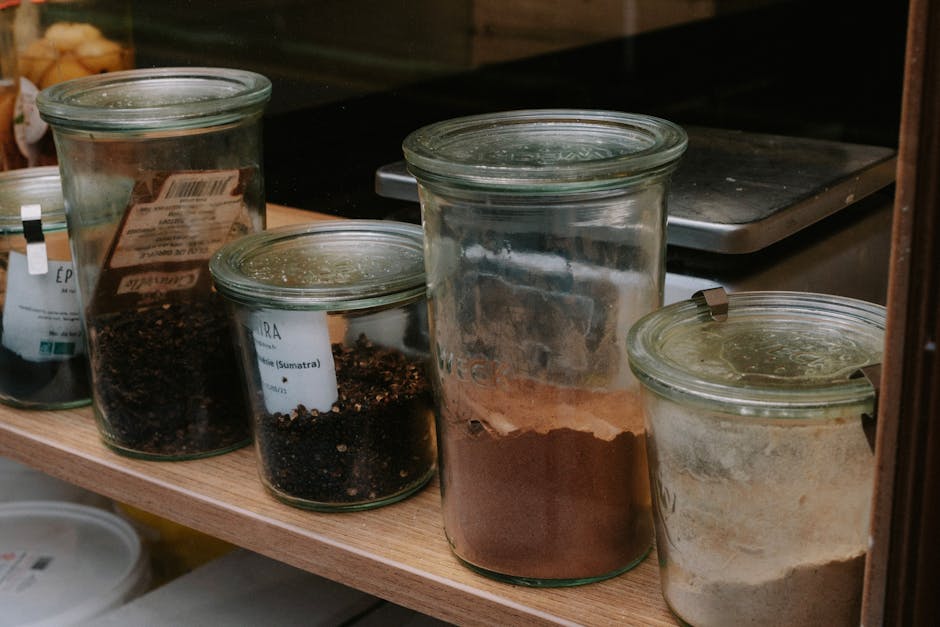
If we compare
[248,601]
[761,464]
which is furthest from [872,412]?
[248,601]

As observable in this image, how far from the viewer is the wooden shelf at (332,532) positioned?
23.6 inches

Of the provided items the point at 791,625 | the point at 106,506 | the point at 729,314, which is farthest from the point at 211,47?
the point at 791,625

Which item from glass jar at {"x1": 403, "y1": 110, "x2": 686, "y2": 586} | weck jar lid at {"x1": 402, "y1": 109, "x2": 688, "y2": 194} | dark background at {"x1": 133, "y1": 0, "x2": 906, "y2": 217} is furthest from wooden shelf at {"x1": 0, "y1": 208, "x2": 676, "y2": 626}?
dark background at {"x1": 133, "y1": 0, "x2": 906, "y2": 217}

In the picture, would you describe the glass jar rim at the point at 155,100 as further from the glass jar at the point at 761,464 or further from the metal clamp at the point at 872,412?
the metal clamp at the point at 872,412

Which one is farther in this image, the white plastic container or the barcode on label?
the white plastic container

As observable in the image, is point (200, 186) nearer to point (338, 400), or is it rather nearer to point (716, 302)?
point (338, 400)

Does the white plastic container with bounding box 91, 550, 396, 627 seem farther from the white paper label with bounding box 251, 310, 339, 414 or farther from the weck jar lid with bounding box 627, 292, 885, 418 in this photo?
the weck jar lid with bounding box 627, 292, 885, 418

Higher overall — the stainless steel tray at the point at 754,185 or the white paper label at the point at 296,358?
the stainless steel tray at the point at 754,185

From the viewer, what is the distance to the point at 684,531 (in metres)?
0.54

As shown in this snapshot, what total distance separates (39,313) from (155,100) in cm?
19

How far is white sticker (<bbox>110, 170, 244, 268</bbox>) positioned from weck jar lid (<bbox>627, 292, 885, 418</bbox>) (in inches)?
13.2

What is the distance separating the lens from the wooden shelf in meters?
0.60

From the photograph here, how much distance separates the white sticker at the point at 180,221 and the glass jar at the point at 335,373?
4cm

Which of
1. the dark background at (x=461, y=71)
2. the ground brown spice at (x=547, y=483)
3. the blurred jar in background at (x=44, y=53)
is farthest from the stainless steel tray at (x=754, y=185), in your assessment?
the blurred jar in background at (x=44, y=53)
